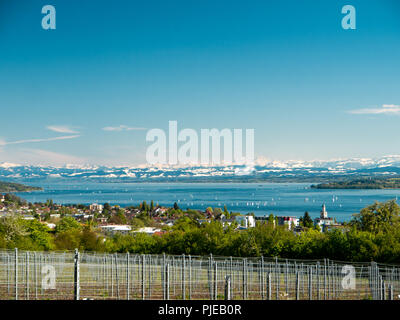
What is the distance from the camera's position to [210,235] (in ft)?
59.4

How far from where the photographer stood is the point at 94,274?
35.2 ft

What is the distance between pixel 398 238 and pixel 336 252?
2.02 meters

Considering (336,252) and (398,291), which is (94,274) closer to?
(398,291)

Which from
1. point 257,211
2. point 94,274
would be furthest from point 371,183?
point 94,274

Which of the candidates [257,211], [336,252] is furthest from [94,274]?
[257,211]
